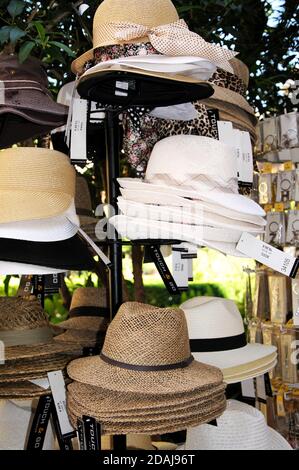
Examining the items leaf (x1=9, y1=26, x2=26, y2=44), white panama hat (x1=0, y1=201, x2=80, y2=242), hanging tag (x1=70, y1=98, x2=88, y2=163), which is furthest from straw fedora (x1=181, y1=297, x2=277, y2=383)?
leaf (x1=9, y1=26, x2=26, y2=44)

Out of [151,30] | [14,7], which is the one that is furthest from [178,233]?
[14,7]

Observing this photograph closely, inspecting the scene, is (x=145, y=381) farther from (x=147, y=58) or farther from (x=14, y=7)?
(x=14, y=7)

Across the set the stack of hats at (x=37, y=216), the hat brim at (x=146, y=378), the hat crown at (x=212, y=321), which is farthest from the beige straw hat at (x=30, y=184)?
the hat crown at (x=212, y=321)

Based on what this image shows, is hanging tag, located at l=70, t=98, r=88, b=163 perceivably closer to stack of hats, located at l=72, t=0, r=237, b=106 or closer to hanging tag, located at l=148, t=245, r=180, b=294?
stack of hats, located at l=72, t=0, r=237, b=106

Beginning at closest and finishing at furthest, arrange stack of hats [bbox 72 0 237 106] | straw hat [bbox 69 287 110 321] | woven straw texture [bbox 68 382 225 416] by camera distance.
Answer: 1. woven straw texture [bbox 68 382 225 416]
2. stack of hats [bbox 72 0 237 106]
3. straw hat [bbox 69 287 110 321]

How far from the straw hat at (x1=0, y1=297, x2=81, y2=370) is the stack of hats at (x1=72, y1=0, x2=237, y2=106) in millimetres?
684

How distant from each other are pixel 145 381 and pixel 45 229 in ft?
1.71

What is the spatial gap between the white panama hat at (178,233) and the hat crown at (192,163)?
121 mm

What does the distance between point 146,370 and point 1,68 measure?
97 centimetres

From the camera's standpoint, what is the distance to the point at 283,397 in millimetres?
2777

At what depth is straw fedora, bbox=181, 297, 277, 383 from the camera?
1.90 m

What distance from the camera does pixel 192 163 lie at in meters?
1.64

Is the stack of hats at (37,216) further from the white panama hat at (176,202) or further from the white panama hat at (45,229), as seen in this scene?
the white panama hat at (176,202)
